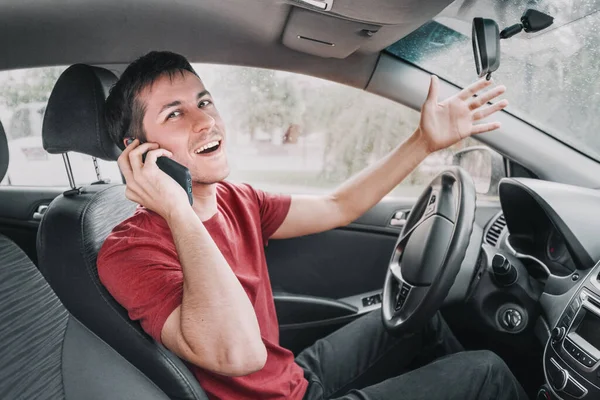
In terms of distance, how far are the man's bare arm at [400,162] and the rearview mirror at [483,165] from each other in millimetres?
503

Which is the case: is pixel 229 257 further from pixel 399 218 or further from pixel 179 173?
pixel 399 218

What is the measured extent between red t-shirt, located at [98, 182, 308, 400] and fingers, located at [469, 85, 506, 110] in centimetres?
78

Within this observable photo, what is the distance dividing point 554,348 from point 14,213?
2.50 m

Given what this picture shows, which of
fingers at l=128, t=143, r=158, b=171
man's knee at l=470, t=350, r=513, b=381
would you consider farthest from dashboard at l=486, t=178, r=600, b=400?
fingers at l=128, t=143, r=158, b=171

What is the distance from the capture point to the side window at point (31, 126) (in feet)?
6.48

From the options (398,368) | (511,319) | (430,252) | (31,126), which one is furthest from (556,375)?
(31,126)

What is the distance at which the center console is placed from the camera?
1283 millimetres

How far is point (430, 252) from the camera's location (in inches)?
64.4

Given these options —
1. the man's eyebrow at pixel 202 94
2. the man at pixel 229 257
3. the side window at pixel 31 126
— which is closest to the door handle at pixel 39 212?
the side window at pixel 31 126

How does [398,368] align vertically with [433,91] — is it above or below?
below

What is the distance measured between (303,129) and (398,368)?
1029mm

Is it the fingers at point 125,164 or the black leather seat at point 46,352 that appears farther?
the fingers at point 125,164

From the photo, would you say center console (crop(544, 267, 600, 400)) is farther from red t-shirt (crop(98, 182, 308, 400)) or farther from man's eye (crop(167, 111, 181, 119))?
man's eye (crop(167, 111, 181, 119))

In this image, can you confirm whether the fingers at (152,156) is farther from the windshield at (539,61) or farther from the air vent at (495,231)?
the air vent at (495,231)
